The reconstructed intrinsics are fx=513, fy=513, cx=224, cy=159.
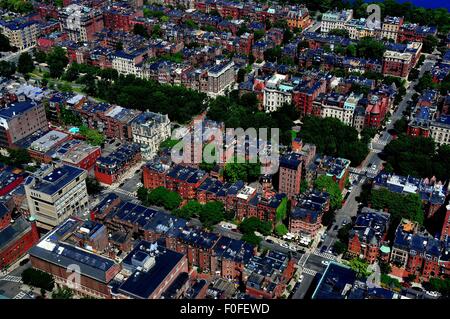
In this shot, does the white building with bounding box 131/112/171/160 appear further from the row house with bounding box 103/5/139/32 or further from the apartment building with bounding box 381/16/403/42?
the apartment building with bounding box 381/16/403/42

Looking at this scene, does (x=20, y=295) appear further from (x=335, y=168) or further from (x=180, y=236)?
(x=335, y=168)

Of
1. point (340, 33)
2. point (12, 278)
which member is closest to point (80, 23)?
point (340, 33)

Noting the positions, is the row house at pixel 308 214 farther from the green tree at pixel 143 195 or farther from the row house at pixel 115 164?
the row house at pixel 115 164

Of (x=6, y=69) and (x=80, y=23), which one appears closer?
(x=6, y=69)

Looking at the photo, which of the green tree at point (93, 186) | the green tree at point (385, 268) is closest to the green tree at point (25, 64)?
the green tree at point (93, 186)

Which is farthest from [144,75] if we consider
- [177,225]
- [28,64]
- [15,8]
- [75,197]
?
[15,8]

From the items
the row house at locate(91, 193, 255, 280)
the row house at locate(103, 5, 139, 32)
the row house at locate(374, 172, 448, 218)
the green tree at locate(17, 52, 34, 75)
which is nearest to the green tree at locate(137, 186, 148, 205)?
the row house at locate(91, 193, 255, 280)
